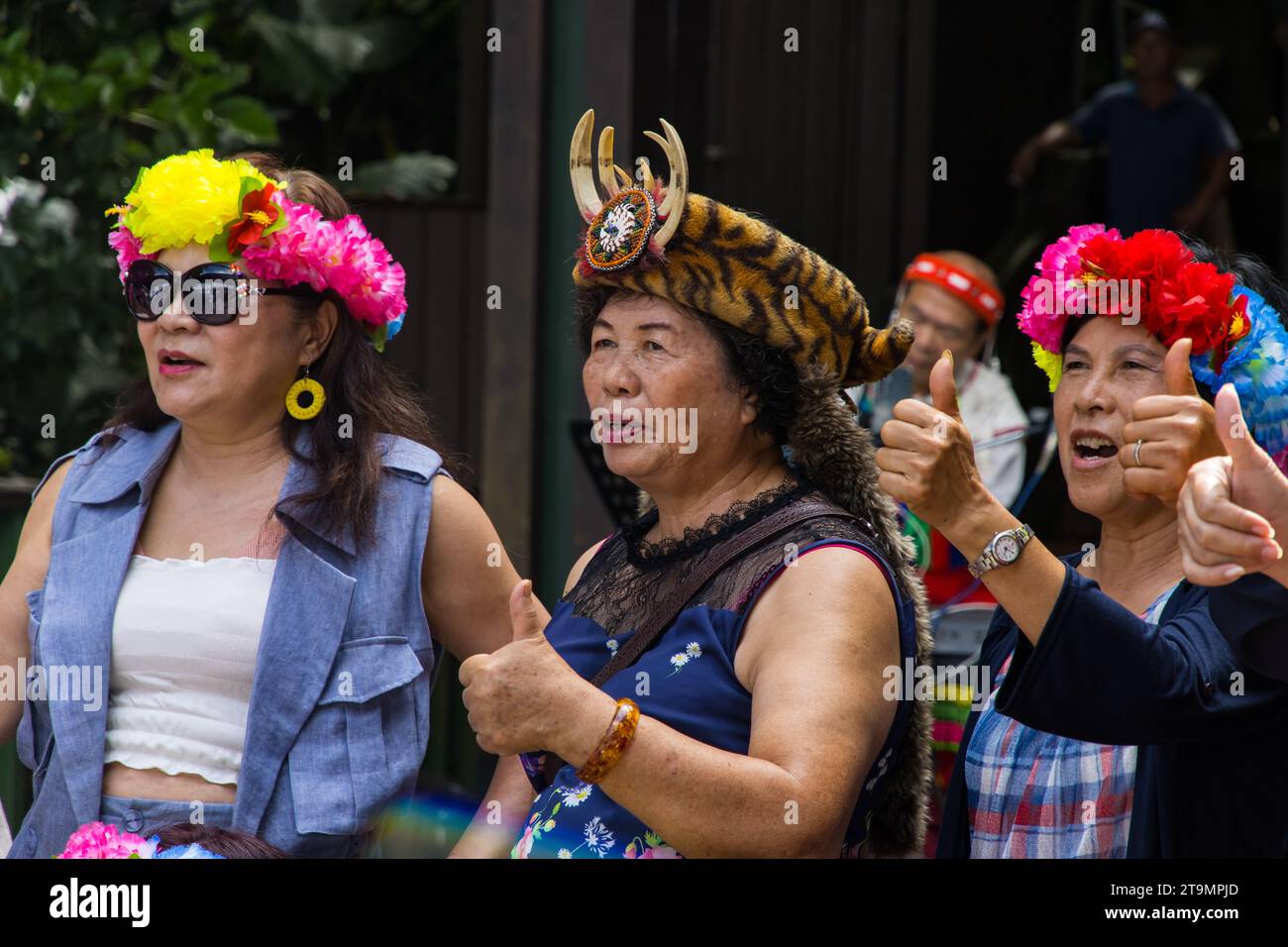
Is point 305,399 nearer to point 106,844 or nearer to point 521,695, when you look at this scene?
point 106,844

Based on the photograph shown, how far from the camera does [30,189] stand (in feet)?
18.7

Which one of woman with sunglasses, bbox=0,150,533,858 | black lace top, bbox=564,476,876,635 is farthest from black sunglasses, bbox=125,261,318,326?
black lace top, bbox=564,476,876,635

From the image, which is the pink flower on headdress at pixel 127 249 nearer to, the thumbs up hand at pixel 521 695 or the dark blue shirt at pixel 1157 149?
the thumbs up hand at pixel 521 695

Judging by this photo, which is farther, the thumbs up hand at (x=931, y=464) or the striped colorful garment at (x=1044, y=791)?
the striped colorful garment at (x=1044, y=791)

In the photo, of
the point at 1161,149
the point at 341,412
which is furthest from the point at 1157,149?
the point at 341,412

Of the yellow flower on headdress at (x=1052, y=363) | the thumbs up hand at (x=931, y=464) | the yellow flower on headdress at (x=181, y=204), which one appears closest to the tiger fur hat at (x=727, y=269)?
A: the yellow flower on headdress at (x=1052, y=363)

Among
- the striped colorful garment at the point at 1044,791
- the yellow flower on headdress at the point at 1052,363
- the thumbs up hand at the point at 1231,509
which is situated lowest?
the striped colorful garment at the point at 1044,791

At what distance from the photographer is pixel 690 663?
7.69ft

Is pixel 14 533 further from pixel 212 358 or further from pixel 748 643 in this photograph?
pixel 748 643

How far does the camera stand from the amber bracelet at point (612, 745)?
2109 mm

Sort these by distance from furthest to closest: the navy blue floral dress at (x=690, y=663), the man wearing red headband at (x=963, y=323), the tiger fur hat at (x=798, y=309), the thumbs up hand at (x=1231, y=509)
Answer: the man wearing red headband at (x=963, y=323), the tiger fur hat at (x=798, y=309), the navy blue floral dress at (x=690, y=663), the thumbs up hand at (x=1231, y=509)

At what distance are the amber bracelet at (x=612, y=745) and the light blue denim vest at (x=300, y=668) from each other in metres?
0.67

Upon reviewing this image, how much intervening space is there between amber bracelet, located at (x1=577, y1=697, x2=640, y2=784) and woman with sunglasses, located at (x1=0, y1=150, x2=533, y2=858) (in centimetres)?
68

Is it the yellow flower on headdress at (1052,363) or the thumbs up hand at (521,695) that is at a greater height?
the yellow flower on headdress at (1052,363)
